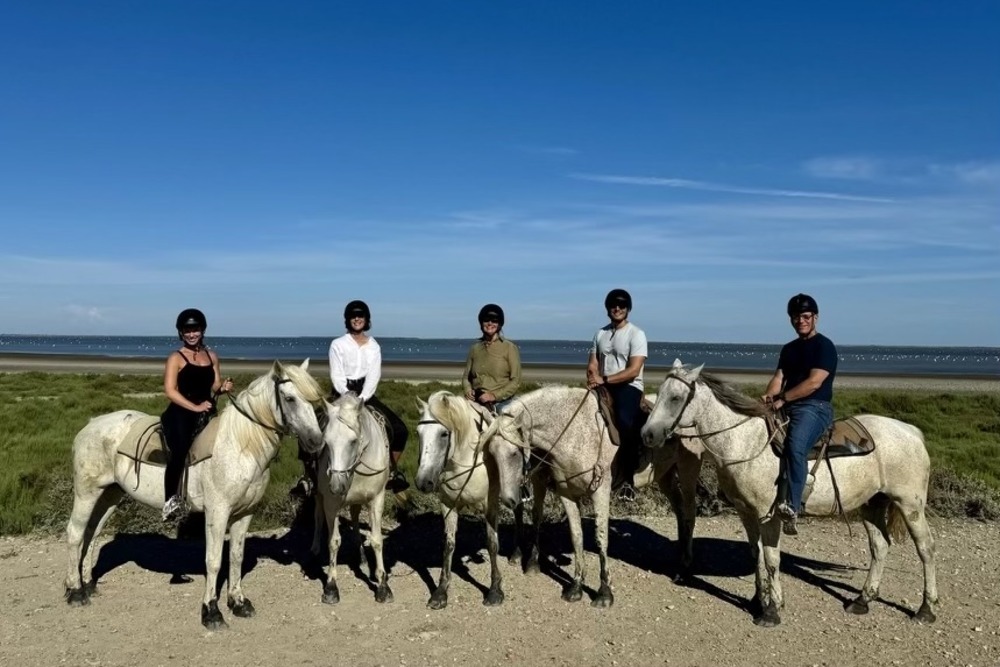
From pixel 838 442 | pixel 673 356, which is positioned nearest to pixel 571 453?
pixel 838 442

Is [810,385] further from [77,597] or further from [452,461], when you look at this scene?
[77,597]

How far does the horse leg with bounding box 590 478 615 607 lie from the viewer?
677 centimetres

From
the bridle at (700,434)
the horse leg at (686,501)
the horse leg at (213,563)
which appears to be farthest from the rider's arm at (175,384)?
the horse leg at (686,501)

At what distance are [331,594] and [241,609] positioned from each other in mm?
798

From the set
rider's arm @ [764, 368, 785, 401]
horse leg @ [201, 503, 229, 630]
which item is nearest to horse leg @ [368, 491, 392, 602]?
horse leg @ [201, 503, 229, 630]

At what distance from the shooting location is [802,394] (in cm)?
617

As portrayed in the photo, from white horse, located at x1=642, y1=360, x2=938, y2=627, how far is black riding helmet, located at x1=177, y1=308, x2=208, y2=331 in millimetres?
4051

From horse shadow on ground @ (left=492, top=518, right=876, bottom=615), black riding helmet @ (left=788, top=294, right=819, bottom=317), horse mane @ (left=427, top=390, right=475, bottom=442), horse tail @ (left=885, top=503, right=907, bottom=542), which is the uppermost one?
black riding helmet @ (left=788, top=294, right=819, bottom=317)

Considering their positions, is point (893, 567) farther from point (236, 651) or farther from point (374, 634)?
point (236, 651)

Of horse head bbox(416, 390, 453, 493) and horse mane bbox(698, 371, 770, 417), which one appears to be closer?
horse head bbox(416, 390, 453, 493)

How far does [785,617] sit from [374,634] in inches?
140

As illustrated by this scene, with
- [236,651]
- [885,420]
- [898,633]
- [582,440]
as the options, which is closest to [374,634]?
[236,651]

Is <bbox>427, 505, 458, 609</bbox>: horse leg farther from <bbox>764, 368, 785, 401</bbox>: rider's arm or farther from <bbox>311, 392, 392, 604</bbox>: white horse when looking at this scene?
<bbox>764, 368, 785, 401</bbox>: rider's arm

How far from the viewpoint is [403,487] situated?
7656mm
